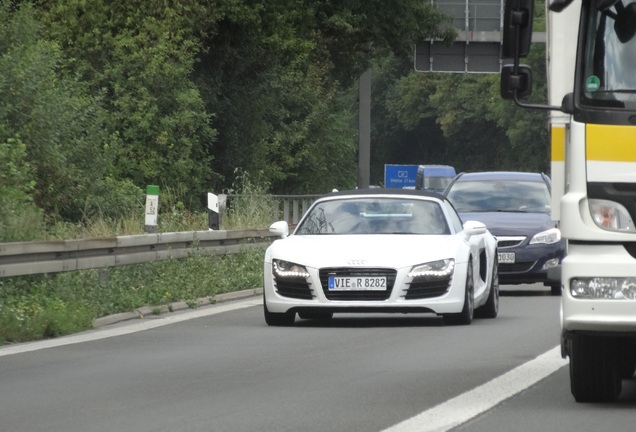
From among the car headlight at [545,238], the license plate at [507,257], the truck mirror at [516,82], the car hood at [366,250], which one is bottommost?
the license plate at [507,257]

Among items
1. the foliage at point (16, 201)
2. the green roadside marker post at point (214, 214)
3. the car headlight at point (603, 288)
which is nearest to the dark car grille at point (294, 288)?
the foliage at point (16, 201)

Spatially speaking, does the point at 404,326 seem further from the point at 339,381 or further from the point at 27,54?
the point at 27,54

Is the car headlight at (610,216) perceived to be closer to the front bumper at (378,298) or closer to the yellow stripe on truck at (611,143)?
the yellow stripe on truck at (611,143)

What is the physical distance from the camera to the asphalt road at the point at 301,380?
9.84 metres

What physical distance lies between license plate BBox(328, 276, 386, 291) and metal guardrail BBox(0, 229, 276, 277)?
8.85ft

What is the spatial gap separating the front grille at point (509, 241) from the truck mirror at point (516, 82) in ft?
42.9

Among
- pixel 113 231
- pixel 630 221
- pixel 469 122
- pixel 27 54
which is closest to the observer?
pixel 630 221

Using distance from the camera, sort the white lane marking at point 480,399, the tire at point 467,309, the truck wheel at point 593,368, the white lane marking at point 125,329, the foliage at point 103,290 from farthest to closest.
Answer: the tire at point 467,309, the foliage at point 103,290, the white lane marking at point 125,329, the truck wheel at point 593,368, the white lane marking at point 480,399

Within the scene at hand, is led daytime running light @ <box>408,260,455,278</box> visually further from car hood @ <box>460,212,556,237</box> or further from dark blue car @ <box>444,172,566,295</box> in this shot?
car hood @ <box>460,212,556,237</box>

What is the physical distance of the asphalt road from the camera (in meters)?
9.84

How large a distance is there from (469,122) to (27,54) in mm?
85328

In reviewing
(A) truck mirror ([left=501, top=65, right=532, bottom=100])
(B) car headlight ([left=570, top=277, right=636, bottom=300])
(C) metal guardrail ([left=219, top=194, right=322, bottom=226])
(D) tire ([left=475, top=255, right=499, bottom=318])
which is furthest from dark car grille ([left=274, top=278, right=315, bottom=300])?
(C) metal guardrail ([left=219, top=194, right=322, bottom=226])

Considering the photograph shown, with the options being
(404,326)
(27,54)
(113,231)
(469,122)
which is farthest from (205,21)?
(469,122)

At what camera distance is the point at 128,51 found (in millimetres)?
40562
